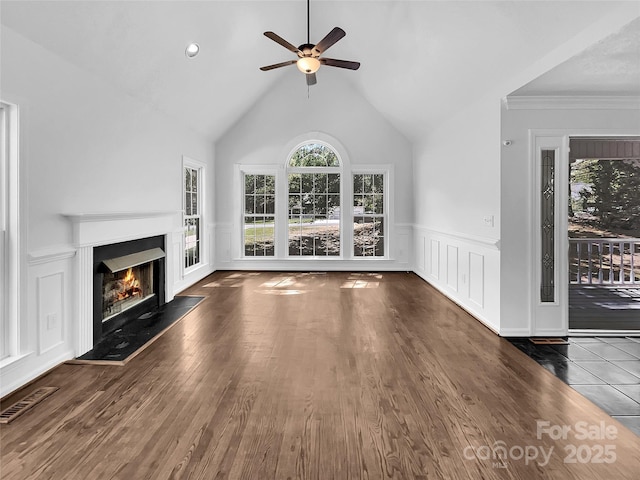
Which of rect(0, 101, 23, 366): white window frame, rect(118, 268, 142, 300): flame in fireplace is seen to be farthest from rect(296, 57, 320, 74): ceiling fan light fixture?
rect(118, 268, 142, 300): flame in fireplace

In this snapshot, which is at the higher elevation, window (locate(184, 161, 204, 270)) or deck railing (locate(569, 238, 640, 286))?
window (locate(184, 161, 204, 270))

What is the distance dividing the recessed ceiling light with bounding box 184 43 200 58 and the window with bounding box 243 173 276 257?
3.68m

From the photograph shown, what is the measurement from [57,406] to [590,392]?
3502 mm

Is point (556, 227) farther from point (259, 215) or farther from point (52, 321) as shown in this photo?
point (259, 215)

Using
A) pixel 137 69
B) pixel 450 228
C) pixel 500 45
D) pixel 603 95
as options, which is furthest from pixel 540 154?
pixel 137 69

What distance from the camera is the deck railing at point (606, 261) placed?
6707 millimetres

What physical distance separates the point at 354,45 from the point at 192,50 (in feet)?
7.68

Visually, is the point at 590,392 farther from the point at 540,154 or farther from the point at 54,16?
the point at 54,16

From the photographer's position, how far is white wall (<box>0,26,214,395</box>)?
2934 millimetres

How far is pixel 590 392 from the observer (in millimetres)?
2832

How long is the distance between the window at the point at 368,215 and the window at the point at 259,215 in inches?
65.8

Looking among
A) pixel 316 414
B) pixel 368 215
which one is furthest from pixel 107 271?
pixel 368 215

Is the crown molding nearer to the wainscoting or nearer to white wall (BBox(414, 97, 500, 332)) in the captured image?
white wall (BBox(414, 97, 500, 332))

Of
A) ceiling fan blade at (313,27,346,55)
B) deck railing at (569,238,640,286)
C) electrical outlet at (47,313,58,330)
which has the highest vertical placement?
ceiling fan blade at (313,27,346,55)
